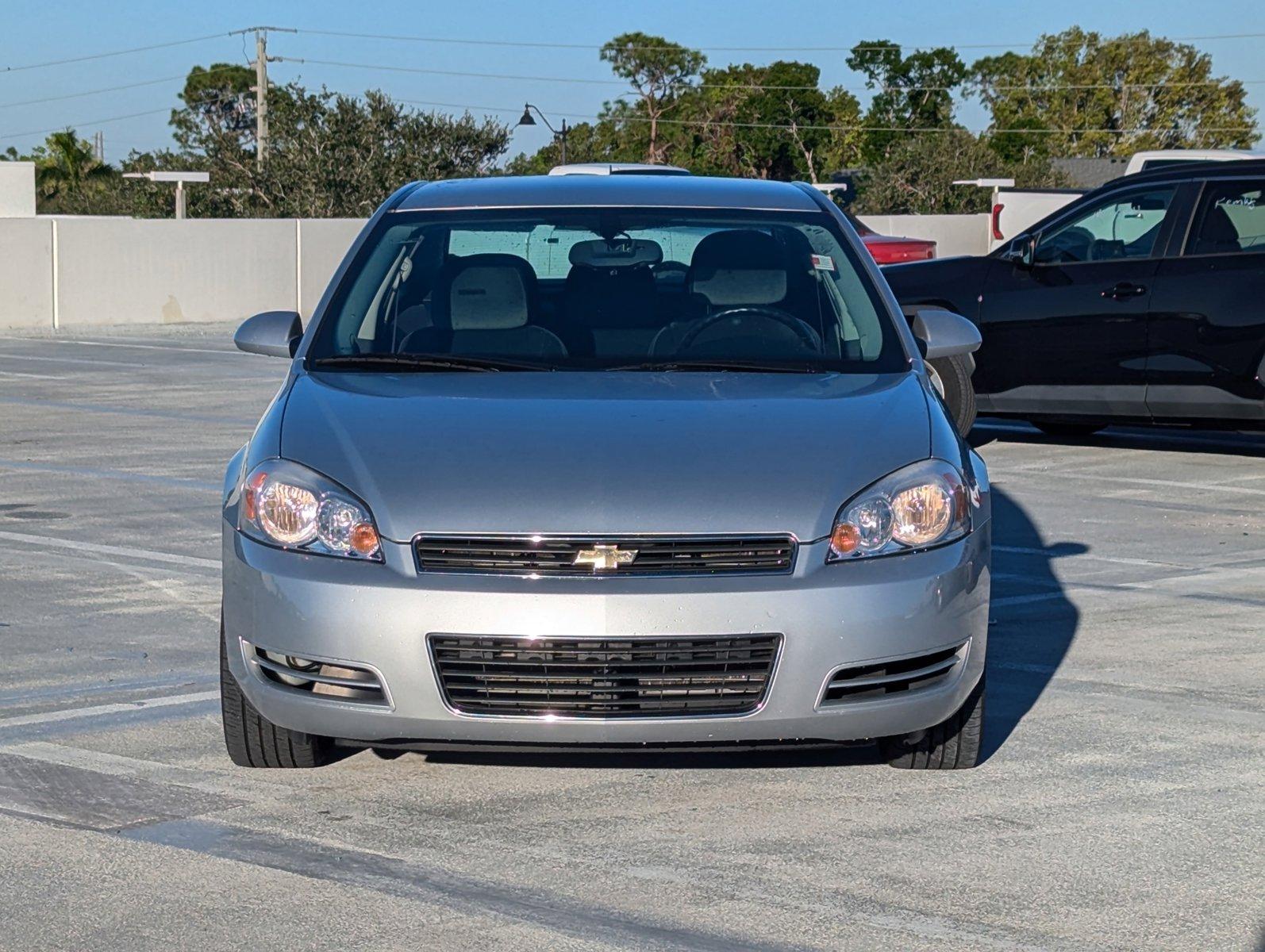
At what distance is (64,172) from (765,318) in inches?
2578

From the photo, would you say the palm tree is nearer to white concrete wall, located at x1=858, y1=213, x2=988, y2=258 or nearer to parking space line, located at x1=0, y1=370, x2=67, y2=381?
Answer: white concrete wall, located at x1=858, y1=213, x2=988, y2=258

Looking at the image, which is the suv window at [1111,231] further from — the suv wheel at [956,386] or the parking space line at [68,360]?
the parking space line at [68,360]

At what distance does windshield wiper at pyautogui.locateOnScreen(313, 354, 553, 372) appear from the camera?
582cm

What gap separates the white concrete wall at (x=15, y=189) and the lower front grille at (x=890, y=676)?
125 feet

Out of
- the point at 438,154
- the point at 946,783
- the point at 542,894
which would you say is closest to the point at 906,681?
the point at 946,783

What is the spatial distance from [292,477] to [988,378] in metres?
8.74

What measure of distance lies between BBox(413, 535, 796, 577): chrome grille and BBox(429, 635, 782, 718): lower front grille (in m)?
0.17

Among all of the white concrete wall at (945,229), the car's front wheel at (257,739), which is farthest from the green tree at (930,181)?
the car's front wheel at (257,739)

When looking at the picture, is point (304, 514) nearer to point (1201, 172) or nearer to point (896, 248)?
point (1201, 172)

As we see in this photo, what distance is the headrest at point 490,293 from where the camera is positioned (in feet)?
20.1

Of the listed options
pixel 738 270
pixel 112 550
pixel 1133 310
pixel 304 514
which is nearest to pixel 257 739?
pixel 304 514

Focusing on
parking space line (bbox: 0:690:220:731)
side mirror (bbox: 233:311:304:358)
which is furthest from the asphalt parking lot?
side mirror (bbox: 233:311:304:358)

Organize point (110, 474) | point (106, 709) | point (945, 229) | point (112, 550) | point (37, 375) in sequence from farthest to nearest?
point (945, 229), point (37, 375), point (110, 474), point (112, 550), point (106, 709)

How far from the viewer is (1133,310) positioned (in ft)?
41.1
